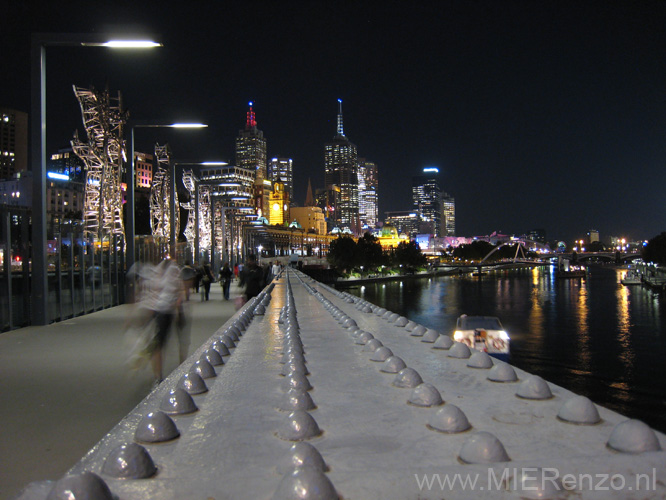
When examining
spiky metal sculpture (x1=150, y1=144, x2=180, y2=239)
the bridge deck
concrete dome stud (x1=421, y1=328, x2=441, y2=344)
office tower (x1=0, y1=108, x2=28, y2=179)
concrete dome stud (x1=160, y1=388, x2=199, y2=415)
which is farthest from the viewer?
office tower (x1=0, y1=108, x2=28, y2=179)

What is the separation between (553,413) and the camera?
10.8 feet

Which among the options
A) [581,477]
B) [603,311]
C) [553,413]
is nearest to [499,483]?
[581,477]

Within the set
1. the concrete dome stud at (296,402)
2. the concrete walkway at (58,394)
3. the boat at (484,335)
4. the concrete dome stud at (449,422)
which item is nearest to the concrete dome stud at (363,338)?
the concrete dome stud at (296,402)

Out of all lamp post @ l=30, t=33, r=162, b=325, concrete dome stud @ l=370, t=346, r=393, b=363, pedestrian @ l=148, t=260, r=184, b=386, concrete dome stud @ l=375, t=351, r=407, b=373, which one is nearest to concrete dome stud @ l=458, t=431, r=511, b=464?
concrete dome stud @ l=375, t=351, r=407, b=373

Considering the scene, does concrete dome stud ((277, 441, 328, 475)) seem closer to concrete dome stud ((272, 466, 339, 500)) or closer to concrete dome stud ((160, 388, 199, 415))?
concrete dome stud ((272, 466, 339, 500))

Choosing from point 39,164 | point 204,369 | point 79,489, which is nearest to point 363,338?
point 204,369

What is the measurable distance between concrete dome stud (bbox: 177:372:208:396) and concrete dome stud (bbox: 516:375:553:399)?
2294mm

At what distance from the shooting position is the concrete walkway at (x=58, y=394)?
4.23m

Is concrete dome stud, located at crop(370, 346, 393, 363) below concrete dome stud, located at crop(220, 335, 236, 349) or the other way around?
the other way around

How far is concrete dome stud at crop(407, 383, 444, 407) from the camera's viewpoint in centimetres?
351

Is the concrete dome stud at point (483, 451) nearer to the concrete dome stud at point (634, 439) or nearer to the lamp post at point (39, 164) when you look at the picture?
the concrete dome stud at point (634, 439)

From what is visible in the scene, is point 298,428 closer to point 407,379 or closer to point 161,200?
point 407,379

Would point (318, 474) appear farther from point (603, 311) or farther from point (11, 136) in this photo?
point (11, 136)

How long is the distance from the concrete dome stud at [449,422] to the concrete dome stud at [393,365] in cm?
145
